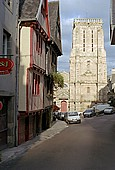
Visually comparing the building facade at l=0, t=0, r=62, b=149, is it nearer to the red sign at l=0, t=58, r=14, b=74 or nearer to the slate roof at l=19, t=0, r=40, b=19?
the slate roof at l=19, t=0, r=40, b=19

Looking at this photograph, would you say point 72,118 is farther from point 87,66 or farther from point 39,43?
point 87,66

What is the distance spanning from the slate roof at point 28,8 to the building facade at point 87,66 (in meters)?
66.0

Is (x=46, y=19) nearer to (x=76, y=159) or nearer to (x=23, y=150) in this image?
(x=23, y=150)

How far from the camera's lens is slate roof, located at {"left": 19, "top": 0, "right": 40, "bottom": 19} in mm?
18678

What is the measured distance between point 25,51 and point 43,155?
6.48m

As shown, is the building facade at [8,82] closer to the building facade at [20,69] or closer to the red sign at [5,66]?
the building facade at [20,69]

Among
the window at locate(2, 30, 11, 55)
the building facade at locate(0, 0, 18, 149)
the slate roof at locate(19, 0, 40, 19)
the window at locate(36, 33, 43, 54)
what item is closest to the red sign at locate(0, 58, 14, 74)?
the building facade at locate(0, 0, 18, 149)

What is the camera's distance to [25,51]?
60.3 feet

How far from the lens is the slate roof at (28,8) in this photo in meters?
18.7

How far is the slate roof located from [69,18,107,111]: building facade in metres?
66.0

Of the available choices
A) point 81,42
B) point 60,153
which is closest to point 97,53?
point 81,42

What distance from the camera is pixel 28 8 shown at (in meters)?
19.5

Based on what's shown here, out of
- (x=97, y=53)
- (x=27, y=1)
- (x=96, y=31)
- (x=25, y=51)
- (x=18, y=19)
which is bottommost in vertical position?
(x=25, y=51)

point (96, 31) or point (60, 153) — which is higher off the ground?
point (96, 31)
